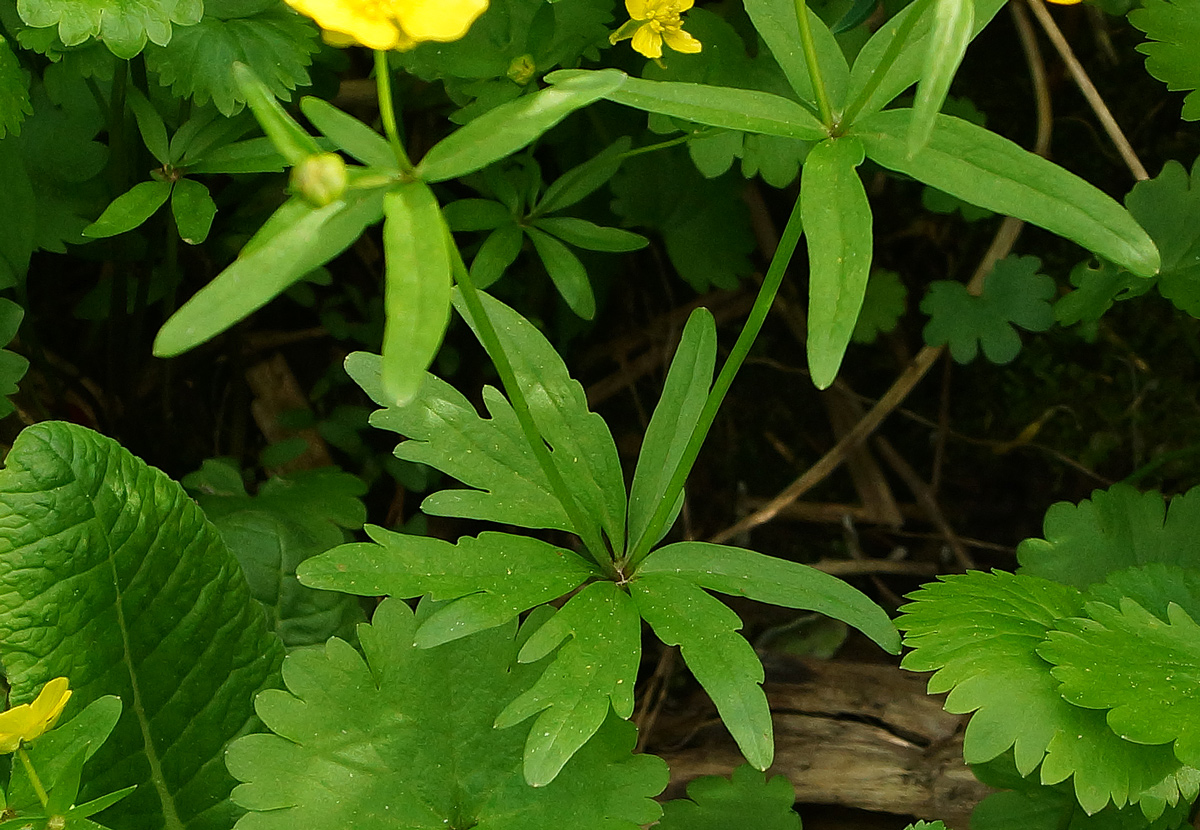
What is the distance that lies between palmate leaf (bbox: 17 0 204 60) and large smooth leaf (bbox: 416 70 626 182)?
651 mm

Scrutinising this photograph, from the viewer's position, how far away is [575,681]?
4.33ft

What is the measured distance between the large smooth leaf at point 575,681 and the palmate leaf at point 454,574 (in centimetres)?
5

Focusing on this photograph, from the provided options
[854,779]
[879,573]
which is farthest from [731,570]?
[879,573]

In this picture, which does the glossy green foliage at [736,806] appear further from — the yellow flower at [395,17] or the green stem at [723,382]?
the yellow flower at [395,17]

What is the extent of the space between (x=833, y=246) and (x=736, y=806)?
97 centimetres

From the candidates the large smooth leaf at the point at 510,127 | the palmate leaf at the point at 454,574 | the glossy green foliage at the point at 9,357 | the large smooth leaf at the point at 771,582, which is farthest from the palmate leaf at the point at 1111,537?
the glossy green foliage at the point at 9,357

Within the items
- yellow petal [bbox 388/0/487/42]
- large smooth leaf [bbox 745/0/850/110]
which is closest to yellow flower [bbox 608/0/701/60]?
large smooth leaf [bbox 745/0/850/110]

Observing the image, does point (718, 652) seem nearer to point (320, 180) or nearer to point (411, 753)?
point (411, 753)

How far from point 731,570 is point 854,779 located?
75 centimetres

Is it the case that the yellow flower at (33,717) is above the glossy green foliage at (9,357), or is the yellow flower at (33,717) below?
below

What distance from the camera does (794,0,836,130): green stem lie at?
1172 mm

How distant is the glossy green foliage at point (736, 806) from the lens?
1.70 metres

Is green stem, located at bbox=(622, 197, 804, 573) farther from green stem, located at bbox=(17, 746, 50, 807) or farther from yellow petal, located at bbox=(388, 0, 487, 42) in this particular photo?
green stem, located at bbox=(17, 746, 50, 807)

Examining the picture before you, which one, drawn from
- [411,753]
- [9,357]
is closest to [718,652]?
[411,753]
